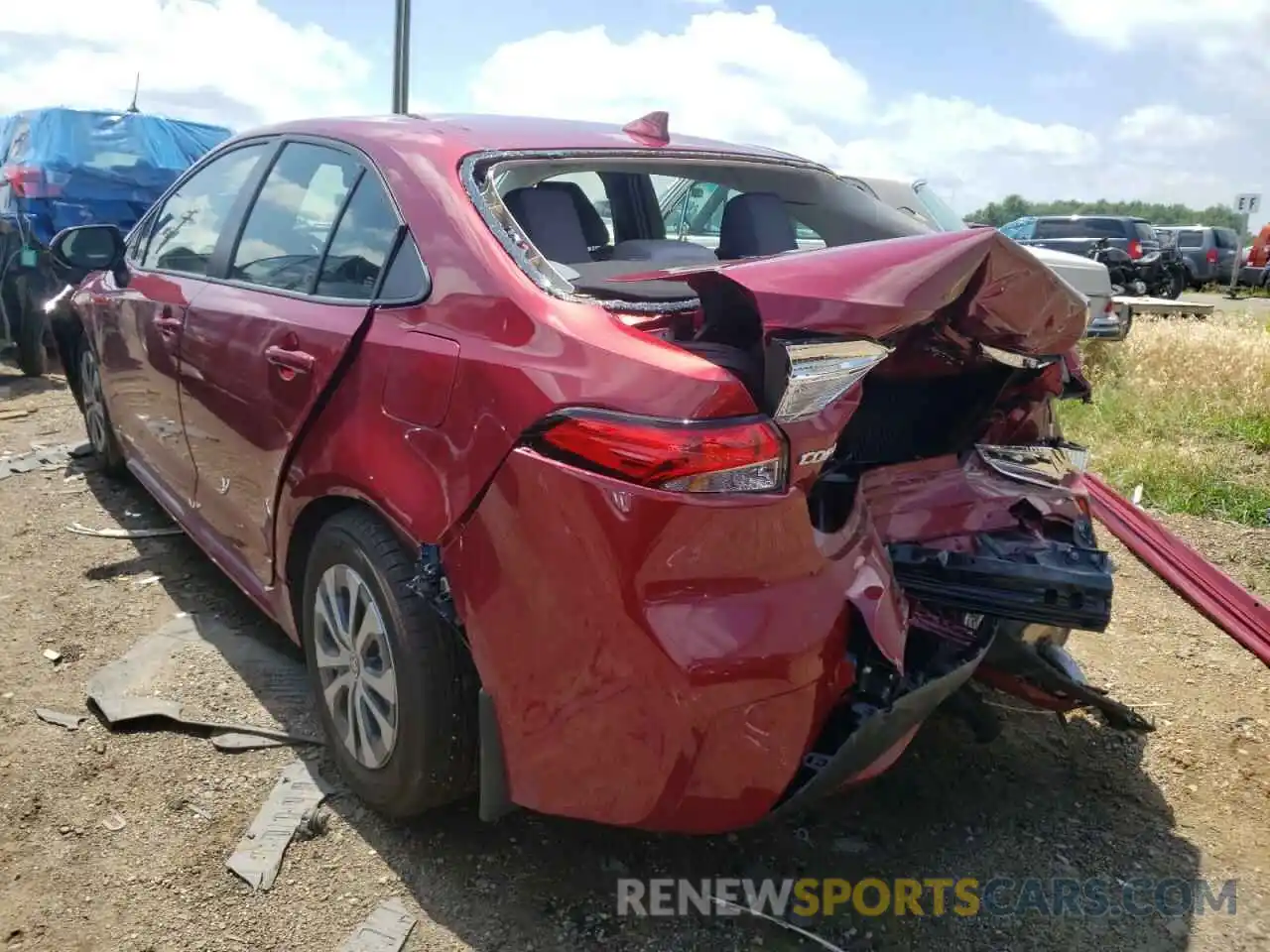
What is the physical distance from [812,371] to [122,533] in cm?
373

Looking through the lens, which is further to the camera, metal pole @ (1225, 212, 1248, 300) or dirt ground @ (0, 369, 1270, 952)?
metal pole @ (1225, 212, 1248, 300)

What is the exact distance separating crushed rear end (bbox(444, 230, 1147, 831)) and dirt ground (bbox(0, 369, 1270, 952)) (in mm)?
417

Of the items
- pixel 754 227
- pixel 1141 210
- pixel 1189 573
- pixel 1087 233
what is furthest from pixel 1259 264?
pixel 1141 210

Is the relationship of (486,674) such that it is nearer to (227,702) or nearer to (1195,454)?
(227,702)

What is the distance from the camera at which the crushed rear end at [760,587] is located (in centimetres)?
185

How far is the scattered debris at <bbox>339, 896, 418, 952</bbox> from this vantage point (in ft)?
7.11

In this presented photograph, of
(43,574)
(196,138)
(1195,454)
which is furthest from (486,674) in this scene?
(196,138)

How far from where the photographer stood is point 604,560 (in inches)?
73.2

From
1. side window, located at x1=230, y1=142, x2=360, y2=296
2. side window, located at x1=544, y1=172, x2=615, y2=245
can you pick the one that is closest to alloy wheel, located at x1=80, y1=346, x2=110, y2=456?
side window, located at x1=230, y1=142, x2=360, y2=296

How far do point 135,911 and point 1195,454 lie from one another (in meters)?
5.94

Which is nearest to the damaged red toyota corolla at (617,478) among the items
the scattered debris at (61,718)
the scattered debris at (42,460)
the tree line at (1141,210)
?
the scattered debris at (61,718)

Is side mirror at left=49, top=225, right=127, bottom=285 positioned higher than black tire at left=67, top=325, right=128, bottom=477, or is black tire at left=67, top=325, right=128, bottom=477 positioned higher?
side mirror at left=49, top=225, right=127, bottom=285

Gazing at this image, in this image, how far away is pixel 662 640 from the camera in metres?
1.84

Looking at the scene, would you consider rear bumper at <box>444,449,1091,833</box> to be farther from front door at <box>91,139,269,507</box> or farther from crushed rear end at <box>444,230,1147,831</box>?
front door at <box>91,139,269,507</box>
